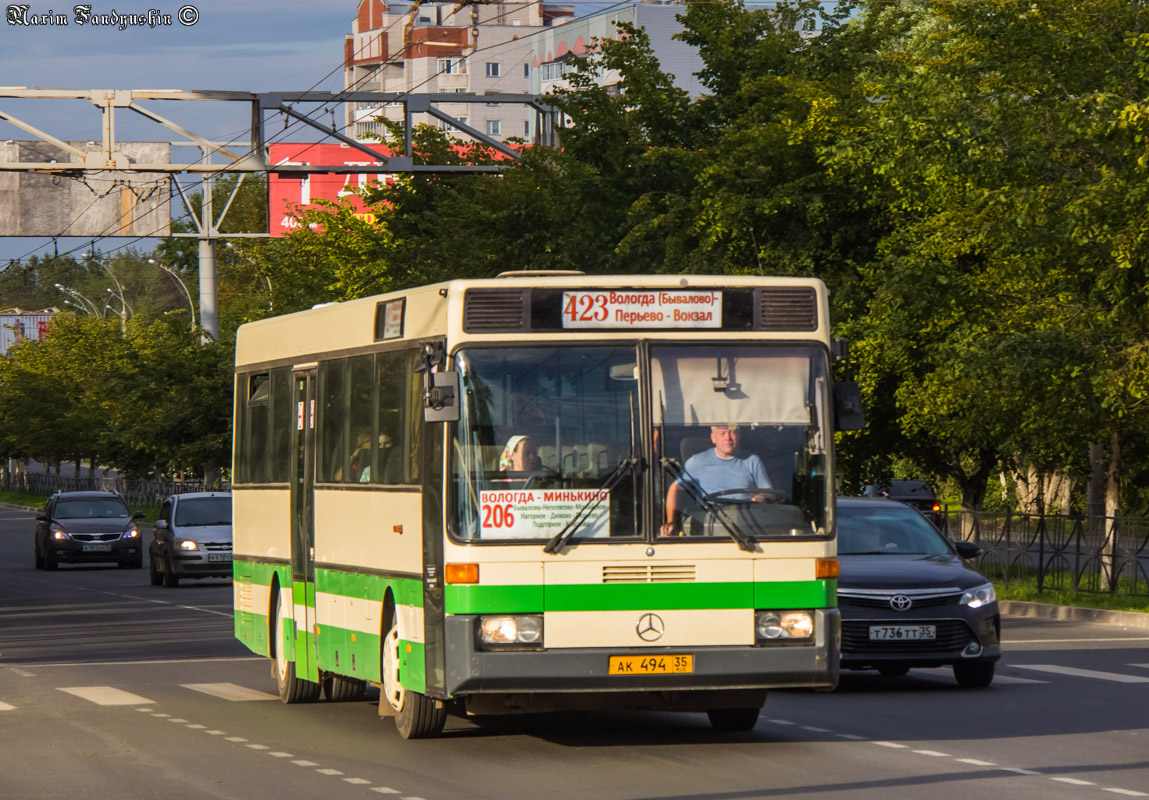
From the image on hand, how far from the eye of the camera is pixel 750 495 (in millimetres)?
11211

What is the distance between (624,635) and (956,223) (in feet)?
63.4

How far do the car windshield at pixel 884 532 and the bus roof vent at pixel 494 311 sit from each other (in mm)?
6133

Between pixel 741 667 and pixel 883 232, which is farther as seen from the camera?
pixel 883 232

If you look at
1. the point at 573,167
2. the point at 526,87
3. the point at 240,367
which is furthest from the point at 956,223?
the point at 526,87

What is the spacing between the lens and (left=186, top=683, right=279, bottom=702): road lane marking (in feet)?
50.1

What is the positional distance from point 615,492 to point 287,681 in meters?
4.73

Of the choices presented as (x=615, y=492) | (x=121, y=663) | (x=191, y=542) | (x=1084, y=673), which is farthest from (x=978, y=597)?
(x=191, y=542)

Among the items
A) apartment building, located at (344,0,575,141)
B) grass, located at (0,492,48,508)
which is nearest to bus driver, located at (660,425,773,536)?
grass, located at (0,492,48,508)

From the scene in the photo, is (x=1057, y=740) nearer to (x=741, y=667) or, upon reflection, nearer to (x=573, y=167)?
(x=741, y=667)

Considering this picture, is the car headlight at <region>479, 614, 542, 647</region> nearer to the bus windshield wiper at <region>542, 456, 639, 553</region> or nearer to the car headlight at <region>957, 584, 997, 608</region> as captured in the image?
the bus windshield wiper at <region>542, 456, 639, 553</region>

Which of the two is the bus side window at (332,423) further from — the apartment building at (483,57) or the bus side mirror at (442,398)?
the apartment building at (483,57)

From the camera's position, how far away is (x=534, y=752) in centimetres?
1173

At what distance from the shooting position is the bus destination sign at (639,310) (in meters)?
11.4

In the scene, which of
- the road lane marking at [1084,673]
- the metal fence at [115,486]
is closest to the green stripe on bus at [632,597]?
the road lane marking at [1084,673]
